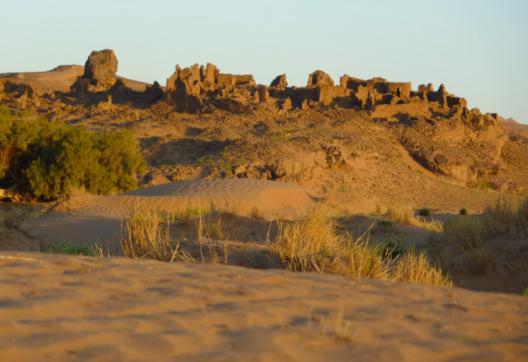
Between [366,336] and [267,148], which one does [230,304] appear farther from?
[267,148]

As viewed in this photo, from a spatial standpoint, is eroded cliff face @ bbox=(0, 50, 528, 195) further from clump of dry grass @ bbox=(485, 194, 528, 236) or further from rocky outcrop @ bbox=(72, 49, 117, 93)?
clump of dry grass @ bbox=(485, 194, 528, 236)

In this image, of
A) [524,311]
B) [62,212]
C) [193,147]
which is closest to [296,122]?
[193,147]

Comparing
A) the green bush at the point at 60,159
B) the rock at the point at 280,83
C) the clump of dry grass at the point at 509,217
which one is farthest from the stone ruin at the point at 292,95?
the clump of dry grass at the point at 509,217

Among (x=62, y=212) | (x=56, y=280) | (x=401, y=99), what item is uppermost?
(x=401, y=99)

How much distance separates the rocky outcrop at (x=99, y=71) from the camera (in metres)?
53.0

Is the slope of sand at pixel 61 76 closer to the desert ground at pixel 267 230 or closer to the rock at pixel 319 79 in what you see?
the desert ground at pixel 267 230

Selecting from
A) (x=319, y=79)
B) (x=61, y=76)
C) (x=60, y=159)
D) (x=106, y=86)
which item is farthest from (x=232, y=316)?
(x=61, y=76)

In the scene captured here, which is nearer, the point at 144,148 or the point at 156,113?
the point at 144,148

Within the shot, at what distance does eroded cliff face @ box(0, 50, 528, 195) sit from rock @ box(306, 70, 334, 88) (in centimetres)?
6

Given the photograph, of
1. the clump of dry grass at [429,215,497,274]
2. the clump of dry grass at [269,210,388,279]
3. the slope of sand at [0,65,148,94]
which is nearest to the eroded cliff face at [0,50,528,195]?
the clump of dry grass at [429,215,497,274]

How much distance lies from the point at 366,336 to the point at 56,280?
98.6 inches

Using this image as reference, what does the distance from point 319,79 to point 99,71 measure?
58.2ft

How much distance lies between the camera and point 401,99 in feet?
142

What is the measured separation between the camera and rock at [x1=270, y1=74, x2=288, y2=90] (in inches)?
1869
